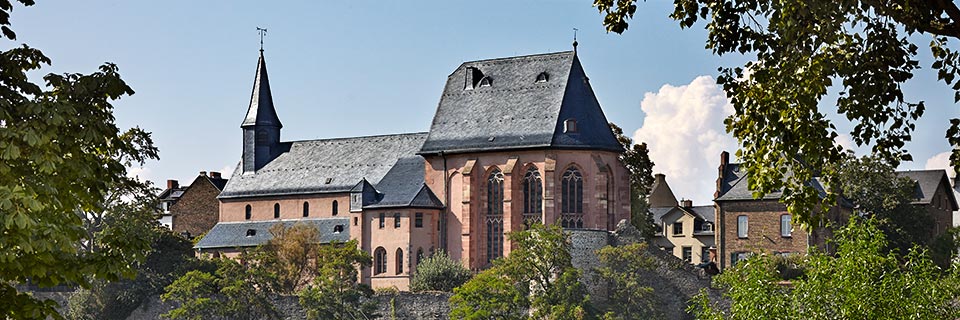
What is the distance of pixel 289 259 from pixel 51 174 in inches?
2183

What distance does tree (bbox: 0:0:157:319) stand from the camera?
50.0 feet

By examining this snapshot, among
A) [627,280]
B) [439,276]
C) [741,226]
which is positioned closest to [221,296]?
[439,276]

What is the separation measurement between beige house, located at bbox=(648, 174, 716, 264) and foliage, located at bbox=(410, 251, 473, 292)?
2624 centimetres

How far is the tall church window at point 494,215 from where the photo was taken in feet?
240

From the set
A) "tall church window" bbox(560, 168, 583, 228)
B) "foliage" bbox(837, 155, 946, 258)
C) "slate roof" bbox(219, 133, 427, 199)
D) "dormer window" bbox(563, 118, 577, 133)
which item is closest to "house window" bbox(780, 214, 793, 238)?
"foliage" bbox(837, 155, 946, 258)

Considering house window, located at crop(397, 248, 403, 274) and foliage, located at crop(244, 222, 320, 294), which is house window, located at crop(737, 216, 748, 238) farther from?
foliage, located at crop(244, 222, 320, 294)

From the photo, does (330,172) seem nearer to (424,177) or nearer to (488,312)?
(424,177)

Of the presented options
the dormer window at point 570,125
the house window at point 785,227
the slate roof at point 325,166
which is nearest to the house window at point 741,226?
the house window at point 785,227

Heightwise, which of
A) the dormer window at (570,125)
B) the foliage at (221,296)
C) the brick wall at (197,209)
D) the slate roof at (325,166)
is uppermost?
the dormer window at (570,125)

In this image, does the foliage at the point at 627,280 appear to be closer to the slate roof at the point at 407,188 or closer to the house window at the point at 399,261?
the house window at the point at 399,261

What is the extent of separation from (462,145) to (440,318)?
13.5 m

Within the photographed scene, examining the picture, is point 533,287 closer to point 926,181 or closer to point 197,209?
point 926,181

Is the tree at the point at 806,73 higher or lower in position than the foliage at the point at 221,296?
higher

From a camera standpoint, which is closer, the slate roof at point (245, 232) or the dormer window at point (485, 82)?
the dormer window at point (485, 82)
